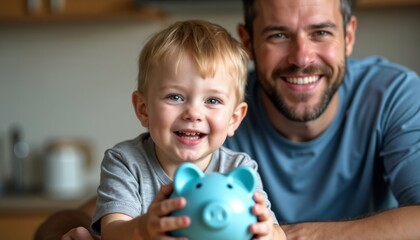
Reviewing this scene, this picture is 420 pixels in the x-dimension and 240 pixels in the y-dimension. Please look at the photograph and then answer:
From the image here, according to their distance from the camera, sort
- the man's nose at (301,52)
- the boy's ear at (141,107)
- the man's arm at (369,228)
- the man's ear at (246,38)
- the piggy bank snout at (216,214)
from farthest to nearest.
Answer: the man's ear at (246,38) → the man's nose at (301,52) → the man's arm at (369,228) → the boy's ear at (141,107) → the piggy bank snout at (216,214)

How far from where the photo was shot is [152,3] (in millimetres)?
3172

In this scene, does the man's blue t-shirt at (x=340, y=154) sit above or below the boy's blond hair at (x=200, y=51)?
below

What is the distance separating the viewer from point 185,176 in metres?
1.07

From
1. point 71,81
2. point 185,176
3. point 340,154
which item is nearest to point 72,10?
point 71,81

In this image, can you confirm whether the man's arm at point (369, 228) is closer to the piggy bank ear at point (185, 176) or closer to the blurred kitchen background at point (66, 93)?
the piggy bank ear at point (185, 176)

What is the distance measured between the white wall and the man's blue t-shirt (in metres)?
1.64

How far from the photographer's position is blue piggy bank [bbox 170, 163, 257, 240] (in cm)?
102

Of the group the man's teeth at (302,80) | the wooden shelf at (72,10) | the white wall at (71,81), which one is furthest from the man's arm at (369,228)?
the white wall at (71,81)

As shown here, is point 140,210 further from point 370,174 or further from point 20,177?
point 20,177

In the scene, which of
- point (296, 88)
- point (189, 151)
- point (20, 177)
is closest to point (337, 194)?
point (296, 88)

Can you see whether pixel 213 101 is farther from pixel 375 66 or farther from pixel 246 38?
pixel 375 66

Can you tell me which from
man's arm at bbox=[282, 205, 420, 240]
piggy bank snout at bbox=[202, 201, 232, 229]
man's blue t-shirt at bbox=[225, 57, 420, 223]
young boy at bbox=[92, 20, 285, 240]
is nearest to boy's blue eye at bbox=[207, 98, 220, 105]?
young boy at bbox=[92, 20, 285, 240]

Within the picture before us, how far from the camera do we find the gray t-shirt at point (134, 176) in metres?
1.27

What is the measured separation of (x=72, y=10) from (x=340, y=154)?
1826 mm
